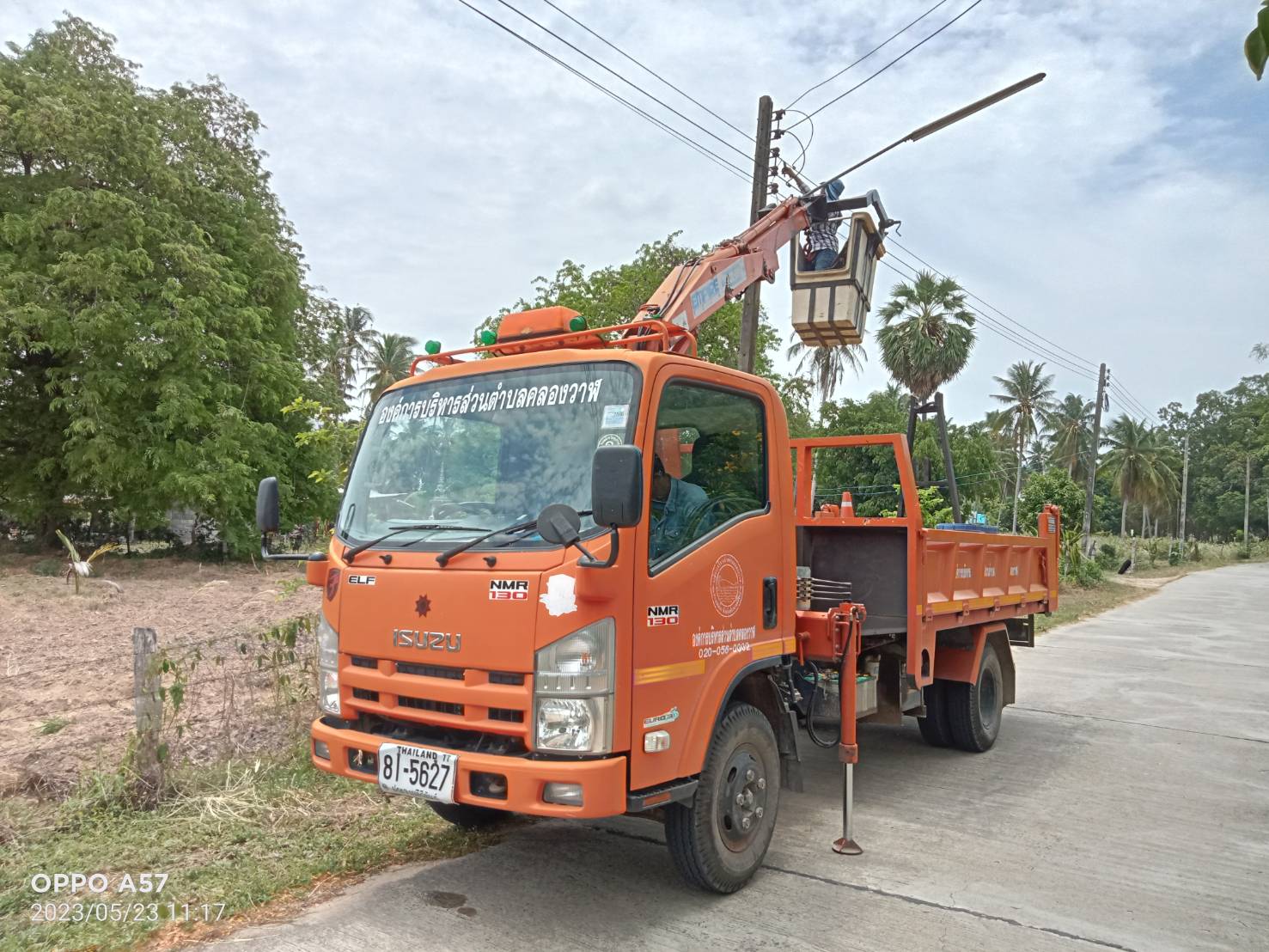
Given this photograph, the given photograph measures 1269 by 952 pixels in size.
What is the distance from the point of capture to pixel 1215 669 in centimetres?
1241

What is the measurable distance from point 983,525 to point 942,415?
1.25m

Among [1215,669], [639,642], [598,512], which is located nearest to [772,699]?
[639,642]

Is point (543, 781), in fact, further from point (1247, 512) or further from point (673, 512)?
point (1247, 512)

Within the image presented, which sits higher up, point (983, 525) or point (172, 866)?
point (983, 525)

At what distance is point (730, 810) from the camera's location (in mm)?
4332

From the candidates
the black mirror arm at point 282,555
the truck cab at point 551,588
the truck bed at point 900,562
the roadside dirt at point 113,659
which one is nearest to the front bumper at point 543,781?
the truck cab at point 551,588

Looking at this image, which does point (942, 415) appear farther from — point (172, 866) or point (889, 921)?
point (172, 866)

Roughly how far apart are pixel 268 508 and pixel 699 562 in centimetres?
221

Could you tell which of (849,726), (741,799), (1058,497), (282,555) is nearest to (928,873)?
(849,726)

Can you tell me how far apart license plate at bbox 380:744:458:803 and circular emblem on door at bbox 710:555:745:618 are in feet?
4.51

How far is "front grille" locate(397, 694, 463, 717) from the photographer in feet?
12.8

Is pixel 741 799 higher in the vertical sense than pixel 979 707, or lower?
higher

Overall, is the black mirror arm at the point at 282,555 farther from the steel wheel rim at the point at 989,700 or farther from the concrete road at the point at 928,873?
the steel wheel rim at the point at 989,700

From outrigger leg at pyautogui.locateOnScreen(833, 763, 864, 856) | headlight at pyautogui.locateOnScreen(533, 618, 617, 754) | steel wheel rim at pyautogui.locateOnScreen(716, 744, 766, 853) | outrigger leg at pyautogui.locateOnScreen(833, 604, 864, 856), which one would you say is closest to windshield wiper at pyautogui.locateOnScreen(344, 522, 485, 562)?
headlight at pyautogui.locateOnScreen(533, 618, 617, 754)
